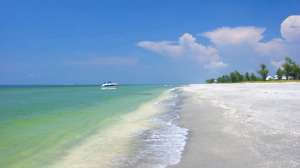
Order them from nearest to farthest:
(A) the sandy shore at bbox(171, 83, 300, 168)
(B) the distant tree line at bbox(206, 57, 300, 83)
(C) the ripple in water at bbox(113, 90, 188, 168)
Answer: (A) the sandy shore at bbox(171, 83, 300, 168)
(C) the ripple in water at bbox(113, 90, 188, 168)
(B) the distant tree line at bbox(206, 57, 300, 83)

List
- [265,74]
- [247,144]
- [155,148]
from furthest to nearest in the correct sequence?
[265,74], [155,148], [247,144]

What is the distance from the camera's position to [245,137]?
6.41 m

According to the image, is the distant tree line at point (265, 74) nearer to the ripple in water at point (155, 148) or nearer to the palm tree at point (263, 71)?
the palm tree at point (263, 71)

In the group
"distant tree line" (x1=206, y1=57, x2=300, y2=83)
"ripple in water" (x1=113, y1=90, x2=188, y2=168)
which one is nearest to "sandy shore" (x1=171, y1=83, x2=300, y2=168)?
"ripple in water" (x1=113, y1=90, x2=188, y2=168)

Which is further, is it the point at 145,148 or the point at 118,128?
the point at 118,128

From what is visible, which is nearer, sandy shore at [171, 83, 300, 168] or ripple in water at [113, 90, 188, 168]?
sandy shore at [171, 83, 300, 168]

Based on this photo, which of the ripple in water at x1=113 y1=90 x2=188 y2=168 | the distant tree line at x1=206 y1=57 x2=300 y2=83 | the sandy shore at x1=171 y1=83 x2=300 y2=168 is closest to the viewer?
the sandy shore at x1=171 y1=83 x2=300 y2=168

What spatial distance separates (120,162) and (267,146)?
4137mm

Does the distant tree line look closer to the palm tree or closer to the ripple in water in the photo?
the palm tree

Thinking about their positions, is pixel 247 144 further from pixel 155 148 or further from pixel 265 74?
pixel 265 74

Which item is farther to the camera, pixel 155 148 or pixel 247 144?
pixel 155 148

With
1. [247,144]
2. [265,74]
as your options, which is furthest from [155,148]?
[265,74]

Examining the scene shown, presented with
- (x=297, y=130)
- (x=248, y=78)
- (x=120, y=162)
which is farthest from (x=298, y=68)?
(x=120, y=162)

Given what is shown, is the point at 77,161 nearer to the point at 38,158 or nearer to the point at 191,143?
the point at 38,158
